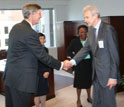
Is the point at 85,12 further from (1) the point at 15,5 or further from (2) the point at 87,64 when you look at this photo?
(1) the point at 15,5

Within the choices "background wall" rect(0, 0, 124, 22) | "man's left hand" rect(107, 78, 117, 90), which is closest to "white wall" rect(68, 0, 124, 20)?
"background wall" rect(0, 0, 124, 22)

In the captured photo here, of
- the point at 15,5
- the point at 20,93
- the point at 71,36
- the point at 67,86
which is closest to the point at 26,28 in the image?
the point at 20,93

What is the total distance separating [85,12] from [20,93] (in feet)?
3.57

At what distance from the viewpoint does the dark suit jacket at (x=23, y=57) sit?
1.93 meters

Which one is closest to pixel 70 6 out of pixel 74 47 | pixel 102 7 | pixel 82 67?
pixel 102 7

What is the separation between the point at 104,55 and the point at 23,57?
0.85 meters

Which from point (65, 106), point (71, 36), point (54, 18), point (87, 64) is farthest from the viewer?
point (54, 18)

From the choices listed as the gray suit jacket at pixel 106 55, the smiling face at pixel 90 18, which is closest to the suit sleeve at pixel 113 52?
the gray suit jacket at pixel 106 55

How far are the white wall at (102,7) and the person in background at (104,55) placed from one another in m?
3.07

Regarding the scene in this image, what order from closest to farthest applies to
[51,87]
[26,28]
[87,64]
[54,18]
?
[26,28], [87,64], [51,87], [54,18]

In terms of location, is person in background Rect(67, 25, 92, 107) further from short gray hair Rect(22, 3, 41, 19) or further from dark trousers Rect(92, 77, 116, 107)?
short gray hair Rect(22, 3, 41, 19)

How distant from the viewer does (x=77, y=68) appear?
3262 mm

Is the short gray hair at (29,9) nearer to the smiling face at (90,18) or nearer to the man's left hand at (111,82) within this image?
the smiling face at (90,18)

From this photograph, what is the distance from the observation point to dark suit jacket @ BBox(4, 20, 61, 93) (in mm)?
1926
